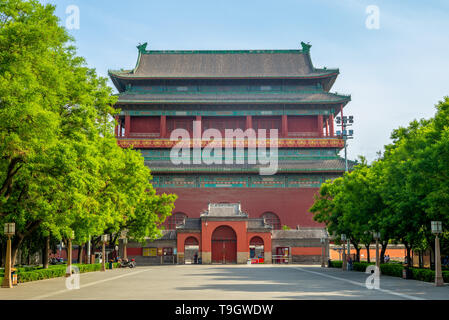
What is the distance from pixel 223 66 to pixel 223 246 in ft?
81.3

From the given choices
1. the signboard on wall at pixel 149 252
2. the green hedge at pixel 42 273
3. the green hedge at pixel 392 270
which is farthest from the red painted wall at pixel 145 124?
the green hedge at pixel 392 270

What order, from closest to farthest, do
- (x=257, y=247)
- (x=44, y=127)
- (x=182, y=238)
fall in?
(x=44, y=127), (x=182, y=238), (x=257, y=247)

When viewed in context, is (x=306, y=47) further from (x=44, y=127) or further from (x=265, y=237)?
(x=44, y=127)

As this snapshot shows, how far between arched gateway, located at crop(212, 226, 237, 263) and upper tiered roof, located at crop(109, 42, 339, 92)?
20.1m

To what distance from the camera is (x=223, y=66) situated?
6644 centimetres

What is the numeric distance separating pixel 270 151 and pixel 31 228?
3655 centimetres

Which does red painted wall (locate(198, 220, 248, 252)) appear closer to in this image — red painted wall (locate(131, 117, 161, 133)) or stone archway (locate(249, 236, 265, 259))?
stone archway (locate(249, 236, 265, 259))

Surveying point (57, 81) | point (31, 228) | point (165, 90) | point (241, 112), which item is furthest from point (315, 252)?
point (57, 81)

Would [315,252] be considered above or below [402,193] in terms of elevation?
below

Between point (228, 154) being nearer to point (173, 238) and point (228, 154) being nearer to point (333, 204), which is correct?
point (173, 238)

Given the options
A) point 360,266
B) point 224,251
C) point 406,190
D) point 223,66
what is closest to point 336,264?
point 360,266

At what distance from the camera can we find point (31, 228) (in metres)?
26.4

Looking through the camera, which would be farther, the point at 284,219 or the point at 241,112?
the point at 241,112

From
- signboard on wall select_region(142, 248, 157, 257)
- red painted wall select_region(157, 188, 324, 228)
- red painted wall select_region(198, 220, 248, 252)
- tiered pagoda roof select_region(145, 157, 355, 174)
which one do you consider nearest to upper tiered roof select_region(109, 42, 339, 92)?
tiered pagoda roof select_region(145, 157, 355, 174)
